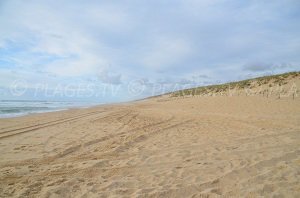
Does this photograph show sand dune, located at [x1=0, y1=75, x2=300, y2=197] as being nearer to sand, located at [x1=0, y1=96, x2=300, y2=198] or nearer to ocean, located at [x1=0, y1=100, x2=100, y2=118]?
sand, located at [x1=0, y1=96, x2=300, y2=198]

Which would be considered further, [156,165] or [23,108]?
[23,108]

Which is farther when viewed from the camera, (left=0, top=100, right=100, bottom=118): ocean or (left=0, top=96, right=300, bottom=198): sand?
(left=0, top=100, right=100, bottom=118): ocean

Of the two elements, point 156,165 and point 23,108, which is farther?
point 23,108

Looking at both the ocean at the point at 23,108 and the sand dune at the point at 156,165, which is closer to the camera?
the sand dune at the point at 156,165

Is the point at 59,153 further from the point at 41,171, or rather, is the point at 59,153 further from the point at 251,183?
the point at 251,183

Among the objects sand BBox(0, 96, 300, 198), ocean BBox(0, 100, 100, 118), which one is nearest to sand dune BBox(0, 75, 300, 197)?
sand BBox(0, 96, 300, 198)

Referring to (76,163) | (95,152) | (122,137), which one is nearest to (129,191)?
(76,163)

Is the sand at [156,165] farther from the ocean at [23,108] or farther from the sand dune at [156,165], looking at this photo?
the ocean at [23,108]

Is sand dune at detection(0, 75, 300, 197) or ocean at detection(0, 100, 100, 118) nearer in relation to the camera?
sand dune at detection(0, 75, 300, 197)

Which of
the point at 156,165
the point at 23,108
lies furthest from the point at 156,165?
the point at 23,108

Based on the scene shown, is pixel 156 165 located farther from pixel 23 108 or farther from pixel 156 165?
pixel 23 108

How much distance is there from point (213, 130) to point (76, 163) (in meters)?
5.86

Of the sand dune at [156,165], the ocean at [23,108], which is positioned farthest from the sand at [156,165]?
the ocean at [23,108]

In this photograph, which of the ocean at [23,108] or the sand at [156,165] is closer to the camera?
the sand at [156,165]
